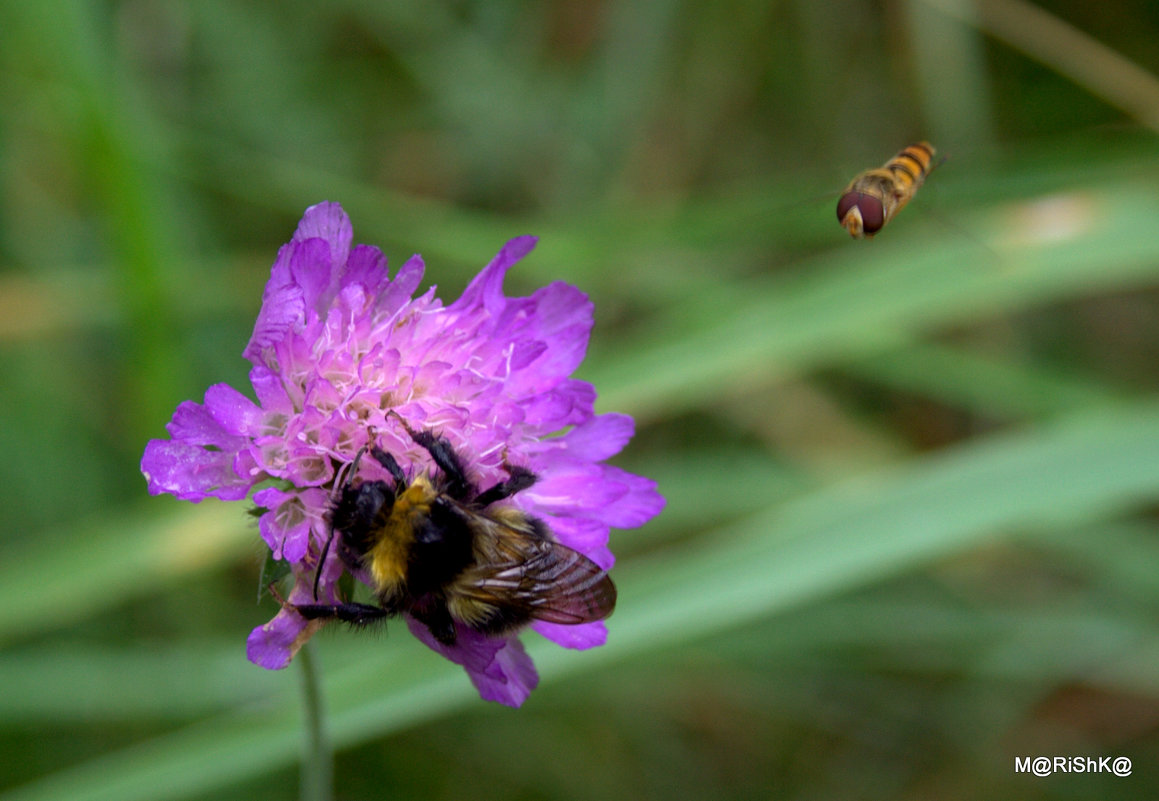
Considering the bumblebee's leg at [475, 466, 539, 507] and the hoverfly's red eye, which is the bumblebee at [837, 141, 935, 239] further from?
the bumblebee's leg at [475, 466, 539, 507]

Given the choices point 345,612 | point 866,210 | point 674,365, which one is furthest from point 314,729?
point 674,365

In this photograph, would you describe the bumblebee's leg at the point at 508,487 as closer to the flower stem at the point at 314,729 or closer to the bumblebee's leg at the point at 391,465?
the bumblebee's leg at the point at 391,465

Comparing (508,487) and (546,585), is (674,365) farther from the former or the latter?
(546,585)

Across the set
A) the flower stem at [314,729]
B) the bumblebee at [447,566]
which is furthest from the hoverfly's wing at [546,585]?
the flower stem at [314,729]

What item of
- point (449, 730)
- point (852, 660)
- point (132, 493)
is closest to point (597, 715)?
point (449, 730)

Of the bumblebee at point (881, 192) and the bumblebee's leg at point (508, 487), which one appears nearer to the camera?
the bumblebee's leg at point (508, 487)

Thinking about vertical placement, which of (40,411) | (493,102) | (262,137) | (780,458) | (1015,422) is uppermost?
(493,102)

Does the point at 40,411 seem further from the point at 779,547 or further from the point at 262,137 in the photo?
the point at 779,547
